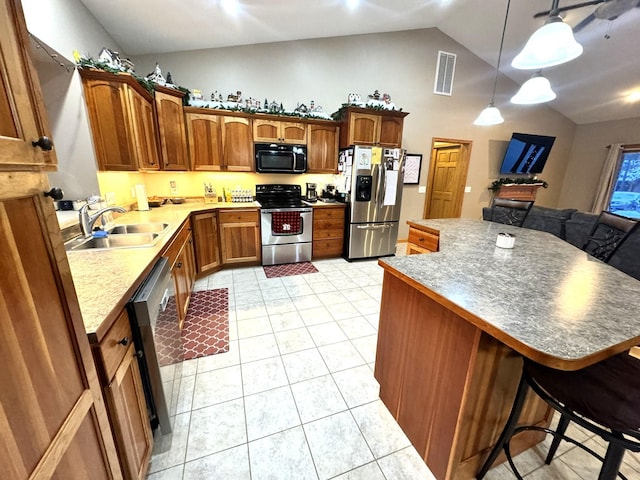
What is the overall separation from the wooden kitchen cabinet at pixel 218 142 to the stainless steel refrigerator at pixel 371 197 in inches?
58.6

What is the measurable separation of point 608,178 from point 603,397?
748 centimetres

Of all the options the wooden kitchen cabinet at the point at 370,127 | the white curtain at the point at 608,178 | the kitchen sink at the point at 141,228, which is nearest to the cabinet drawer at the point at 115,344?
the kitchen sink at the point at 141,228

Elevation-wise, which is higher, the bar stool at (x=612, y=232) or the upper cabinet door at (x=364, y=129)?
the upper cabinet door at (x=364, y=129)

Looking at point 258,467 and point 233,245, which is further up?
point 233,245

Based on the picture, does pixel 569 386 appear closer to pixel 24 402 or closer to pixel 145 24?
pixel 24 402

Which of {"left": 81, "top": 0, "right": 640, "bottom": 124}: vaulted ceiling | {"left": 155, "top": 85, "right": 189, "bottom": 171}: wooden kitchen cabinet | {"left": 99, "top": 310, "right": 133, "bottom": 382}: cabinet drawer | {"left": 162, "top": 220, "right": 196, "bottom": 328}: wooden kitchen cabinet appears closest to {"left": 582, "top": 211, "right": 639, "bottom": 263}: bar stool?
{"left": 81, "top": 0, "right": 640, "bottom": 124}: vaulted ceiling

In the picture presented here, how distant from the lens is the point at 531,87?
7.40ft

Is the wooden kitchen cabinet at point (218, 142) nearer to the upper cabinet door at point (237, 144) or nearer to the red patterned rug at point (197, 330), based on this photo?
the upper cabinet door at point (237, 144)

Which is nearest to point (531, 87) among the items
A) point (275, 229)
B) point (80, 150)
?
point (275, 229)

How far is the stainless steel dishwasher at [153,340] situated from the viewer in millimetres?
1176

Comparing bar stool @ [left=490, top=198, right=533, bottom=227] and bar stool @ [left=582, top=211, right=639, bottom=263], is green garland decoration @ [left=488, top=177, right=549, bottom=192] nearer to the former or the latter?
bar stool @ [left=490, top=198, right=533, bottom=227]

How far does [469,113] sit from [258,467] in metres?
6.17

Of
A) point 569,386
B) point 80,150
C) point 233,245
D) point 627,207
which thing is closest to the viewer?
point 569,386

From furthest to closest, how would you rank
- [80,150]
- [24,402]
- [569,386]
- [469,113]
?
1. [469,113]
2. [80,150]
3. [569,386]
4. [24,402]
